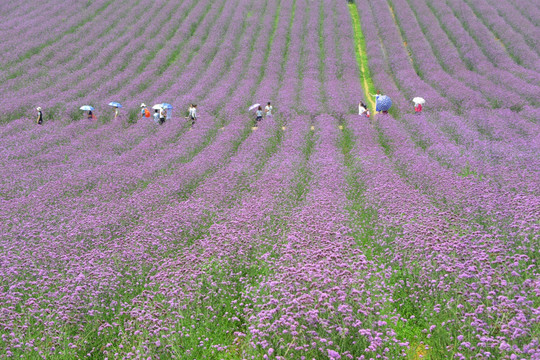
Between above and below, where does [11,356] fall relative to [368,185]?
above

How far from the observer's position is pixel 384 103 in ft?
59.1

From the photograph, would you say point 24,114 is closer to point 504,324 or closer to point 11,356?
point 11,356

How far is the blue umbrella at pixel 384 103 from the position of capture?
18016 mm

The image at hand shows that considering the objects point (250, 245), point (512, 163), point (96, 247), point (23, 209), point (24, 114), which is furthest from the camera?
point (24, 114)

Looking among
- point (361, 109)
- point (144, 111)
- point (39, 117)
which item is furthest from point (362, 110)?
point (39, 117)

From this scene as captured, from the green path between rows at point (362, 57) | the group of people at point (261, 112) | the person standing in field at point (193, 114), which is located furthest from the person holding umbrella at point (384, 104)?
the person standing in field at point (193, 114)

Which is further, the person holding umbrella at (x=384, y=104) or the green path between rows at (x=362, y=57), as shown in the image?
the green path between rows at (x=362, y=57)

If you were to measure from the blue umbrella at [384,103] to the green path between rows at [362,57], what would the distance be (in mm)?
1914

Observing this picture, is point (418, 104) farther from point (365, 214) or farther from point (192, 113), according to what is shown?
point (365, 214)

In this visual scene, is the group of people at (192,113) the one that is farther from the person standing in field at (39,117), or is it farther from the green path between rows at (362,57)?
the green path between rows at (362,57)

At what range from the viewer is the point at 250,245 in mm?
6430

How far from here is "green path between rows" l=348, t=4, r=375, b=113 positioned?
22241 millimetres

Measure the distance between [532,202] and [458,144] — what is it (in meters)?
7.27

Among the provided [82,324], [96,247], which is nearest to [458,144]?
[96,247]
